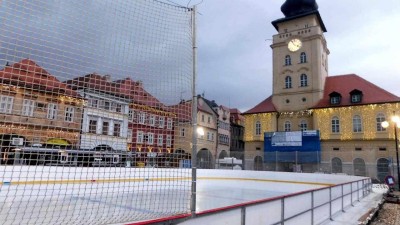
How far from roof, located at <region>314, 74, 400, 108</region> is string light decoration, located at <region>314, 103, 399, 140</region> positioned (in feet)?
1.90

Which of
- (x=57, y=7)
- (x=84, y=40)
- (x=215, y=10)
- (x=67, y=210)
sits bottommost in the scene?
(x=67, y=210)

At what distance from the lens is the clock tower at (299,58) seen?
124 ft

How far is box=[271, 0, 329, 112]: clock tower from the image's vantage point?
3769 centimetres

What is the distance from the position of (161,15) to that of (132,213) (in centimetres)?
514

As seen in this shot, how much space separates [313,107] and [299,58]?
6825 millimetres

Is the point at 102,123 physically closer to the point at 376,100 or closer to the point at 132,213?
the point at 132,213

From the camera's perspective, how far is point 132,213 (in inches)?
316

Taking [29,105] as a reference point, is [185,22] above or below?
above

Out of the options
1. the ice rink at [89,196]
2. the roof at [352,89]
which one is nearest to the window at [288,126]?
the roof at [352,89]

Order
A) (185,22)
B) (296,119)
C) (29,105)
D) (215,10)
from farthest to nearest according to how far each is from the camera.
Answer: (296,119) → (215,10) → (185,22) → (29,105)

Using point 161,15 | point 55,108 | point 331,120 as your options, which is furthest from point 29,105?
point 331,120

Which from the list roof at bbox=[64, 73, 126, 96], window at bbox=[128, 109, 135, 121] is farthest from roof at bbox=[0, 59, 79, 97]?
window at bbox=[128, 109, 135, 121]

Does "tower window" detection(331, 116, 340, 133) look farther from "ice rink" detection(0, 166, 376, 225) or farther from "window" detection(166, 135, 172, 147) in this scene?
"window" detection(166, 135, 172, 147)

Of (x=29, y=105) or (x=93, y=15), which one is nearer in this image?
(x=29, y=105)
